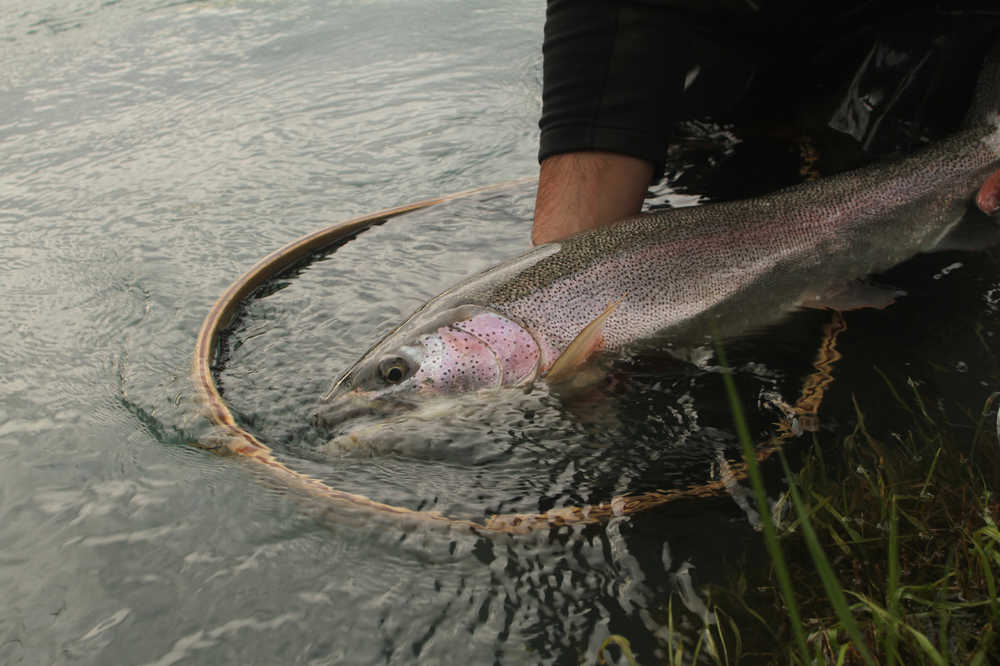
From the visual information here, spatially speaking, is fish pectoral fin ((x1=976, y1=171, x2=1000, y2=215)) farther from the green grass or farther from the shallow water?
the green grass

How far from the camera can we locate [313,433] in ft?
8.08

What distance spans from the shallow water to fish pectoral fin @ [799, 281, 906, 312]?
0.34 ft

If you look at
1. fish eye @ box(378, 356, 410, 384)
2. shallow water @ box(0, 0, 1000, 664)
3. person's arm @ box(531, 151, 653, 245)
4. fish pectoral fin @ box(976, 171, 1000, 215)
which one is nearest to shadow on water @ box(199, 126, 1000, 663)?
shallow water @ box(0, 0, 1000, 664)

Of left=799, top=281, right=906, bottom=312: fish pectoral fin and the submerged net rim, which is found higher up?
left=799, top=281, right=906, bottom=312: fish pectoral fin

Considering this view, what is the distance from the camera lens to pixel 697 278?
106 inches

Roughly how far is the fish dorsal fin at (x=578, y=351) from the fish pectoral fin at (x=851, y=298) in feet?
2.43

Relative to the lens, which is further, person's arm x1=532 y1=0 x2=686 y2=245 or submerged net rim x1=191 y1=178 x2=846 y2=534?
person's arm x1=532 y1=0 x2=686 y2=245

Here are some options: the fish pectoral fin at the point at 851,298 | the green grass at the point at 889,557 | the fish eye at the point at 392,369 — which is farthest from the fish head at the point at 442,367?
the fish pectoral fin at the point at 851,298

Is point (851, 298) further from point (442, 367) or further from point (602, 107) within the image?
point (442, 367)

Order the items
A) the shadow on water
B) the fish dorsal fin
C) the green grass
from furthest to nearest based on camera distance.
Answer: the fish dorsal fin < the shadow on water < the green grass

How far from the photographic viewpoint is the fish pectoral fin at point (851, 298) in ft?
8.95

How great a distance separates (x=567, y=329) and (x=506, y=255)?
Result: 1.00 meters

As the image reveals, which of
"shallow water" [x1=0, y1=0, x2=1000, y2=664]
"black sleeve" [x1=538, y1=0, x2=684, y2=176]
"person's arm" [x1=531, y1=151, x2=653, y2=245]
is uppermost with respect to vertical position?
"black sleeve" [x1=538, y1=0, x2=684, y2=176]

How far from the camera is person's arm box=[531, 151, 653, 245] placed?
300 cm
